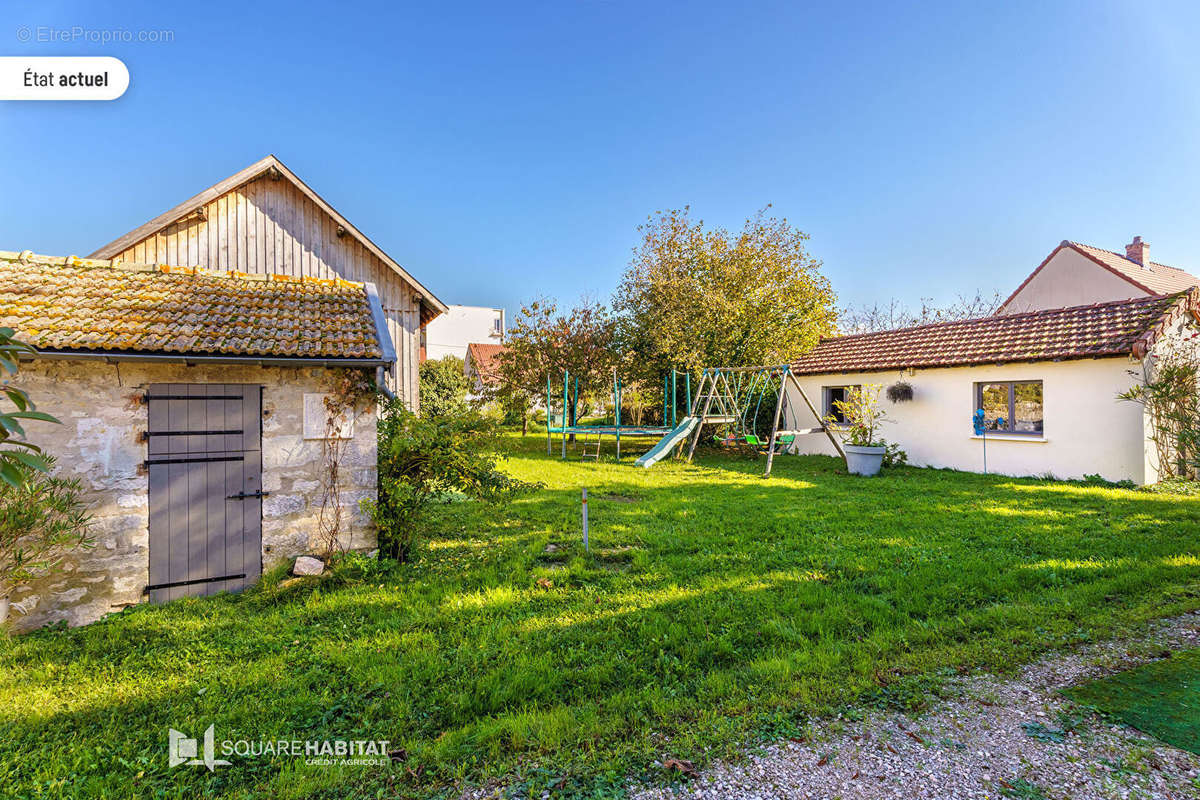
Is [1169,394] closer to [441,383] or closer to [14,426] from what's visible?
[14,426]

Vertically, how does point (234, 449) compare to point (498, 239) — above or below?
below

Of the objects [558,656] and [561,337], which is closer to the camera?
[558,656]

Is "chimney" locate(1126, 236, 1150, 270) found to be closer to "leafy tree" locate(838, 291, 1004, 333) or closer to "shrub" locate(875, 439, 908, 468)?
"leafy tree" locate(838, 291, 1004, 333)

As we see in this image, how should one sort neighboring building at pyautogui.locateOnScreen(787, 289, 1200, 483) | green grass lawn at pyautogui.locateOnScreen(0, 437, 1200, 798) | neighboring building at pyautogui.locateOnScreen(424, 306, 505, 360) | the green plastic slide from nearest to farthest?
green grass lawn at pyautogui.locateOnScreen(0, 437, 1200, 798)
neighboring building at pyautogui.locateOnScreen(787, 289, 1200, 483)
the green plastic slide
neighboring building at pyautogui.locateOnScreen(424, 306, 505, 360)

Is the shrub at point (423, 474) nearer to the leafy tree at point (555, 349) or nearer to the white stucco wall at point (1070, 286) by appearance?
the leafy tree at point (555, 349)

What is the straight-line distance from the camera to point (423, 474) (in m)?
5.98

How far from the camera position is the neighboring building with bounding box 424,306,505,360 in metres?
47.8

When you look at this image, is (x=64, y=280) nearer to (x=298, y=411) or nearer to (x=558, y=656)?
(x=298, y=411)

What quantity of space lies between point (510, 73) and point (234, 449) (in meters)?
10.5

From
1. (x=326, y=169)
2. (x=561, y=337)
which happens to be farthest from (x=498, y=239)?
(x=326, y=169)

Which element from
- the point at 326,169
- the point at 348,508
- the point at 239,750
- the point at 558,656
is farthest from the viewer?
the point at 326,169

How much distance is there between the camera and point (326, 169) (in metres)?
13.8

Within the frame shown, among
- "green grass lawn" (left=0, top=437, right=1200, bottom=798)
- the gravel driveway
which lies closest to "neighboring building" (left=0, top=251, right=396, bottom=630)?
"green grass lawn" (left=0, top=437, right=1200, bottom=798)

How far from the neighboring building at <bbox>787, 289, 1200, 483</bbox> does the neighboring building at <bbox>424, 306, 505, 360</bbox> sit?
124 feet
